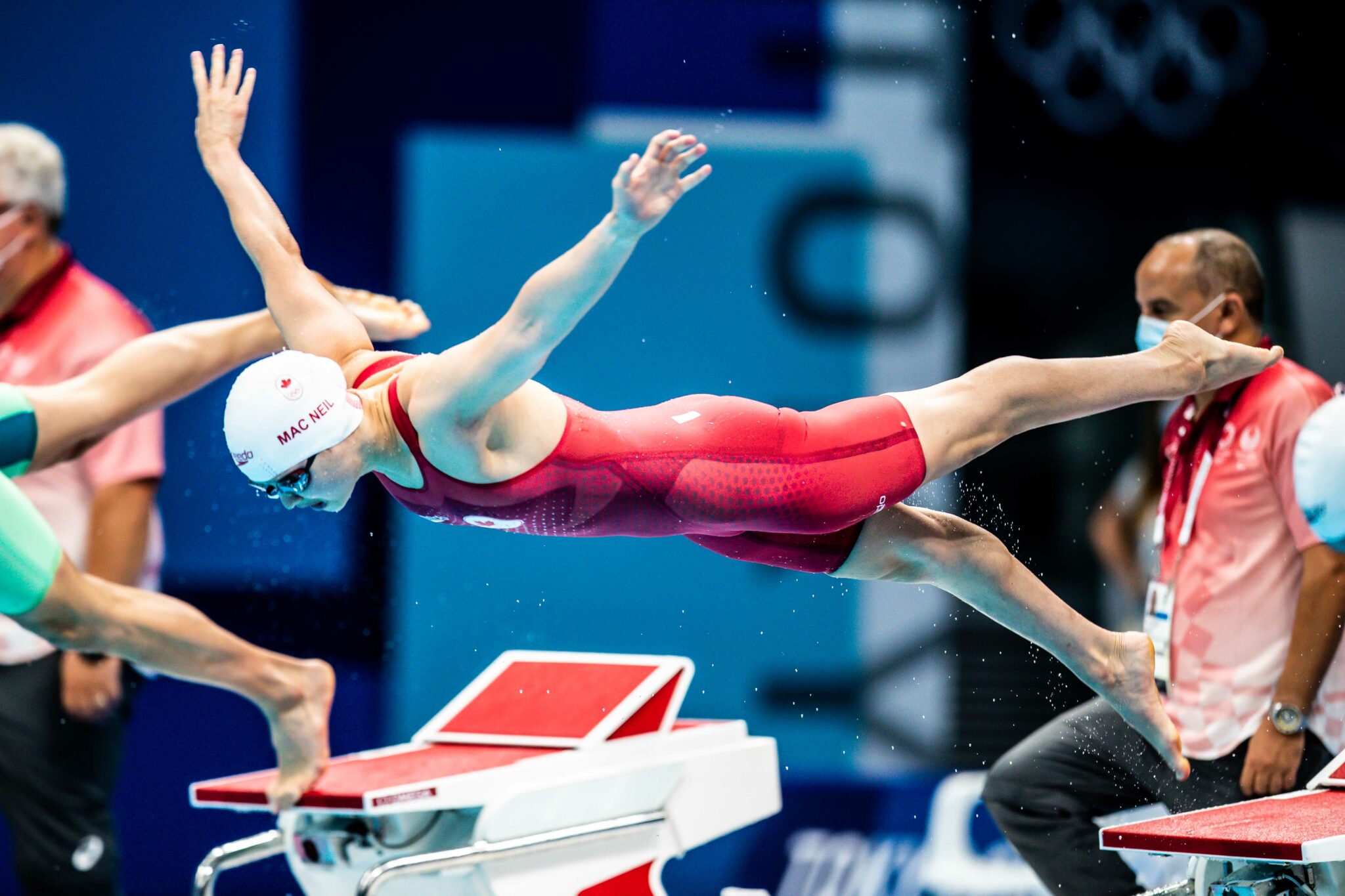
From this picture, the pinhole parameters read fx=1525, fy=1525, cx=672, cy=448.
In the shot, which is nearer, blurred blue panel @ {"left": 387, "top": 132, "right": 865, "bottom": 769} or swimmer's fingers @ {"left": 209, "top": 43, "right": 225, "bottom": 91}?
swimmer's fingers @ {"left": 209, "top": 43, "right": 225, "bottom": 91}

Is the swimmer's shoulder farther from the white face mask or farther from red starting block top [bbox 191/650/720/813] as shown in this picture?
the white face mask

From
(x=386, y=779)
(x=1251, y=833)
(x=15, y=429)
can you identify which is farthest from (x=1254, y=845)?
(x=15, y=429)

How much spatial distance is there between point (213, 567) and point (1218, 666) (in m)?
4.27

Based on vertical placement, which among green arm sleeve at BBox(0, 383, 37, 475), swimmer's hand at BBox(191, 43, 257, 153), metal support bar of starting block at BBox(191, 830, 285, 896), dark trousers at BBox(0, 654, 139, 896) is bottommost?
dark trousers at BBox(0, 654, 139, 896)

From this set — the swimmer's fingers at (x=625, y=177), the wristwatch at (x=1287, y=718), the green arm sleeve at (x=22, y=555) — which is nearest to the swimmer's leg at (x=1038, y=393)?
the wristwatch at (x=1287, y=718)

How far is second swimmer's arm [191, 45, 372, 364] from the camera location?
13.7 feet

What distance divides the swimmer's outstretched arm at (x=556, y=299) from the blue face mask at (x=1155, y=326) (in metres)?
1.72

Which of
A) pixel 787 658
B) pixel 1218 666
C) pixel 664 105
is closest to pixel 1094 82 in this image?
pixel 664 105

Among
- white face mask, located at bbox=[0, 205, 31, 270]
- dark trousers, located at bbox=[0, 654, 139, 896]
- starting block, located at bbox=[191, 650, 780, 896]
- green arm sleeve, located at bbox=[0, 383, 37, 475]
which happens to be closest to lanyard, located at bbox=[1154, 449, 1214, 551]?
starting block, located at bbox=[191, 650, 780, 896]

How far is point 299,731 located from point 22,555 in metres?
0.93

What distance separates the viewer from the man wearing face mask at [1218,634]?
4172 mm

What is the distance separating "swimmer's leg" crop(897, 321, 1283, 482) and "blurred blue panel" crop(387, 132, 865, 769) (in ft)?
8.89

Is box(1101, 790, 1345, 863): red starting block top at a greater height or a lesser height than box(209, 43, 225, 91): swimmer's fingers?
lesser

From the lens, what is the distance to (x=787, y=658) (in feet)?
22.0
